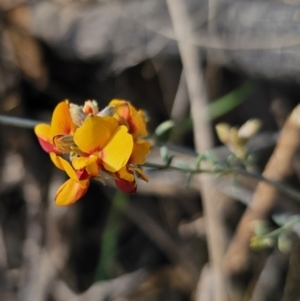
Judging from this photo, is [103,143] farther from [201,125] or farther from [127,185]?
[201,125]

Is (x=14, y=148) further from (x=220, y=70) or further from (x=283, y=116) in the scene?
(x=283, y=116)

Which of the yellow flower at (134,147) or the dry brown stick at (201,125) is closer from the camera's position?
the yellow flower at (134,147)

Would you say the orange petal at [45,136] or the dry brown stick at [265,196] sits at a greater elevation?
the orange petal at [45,136]

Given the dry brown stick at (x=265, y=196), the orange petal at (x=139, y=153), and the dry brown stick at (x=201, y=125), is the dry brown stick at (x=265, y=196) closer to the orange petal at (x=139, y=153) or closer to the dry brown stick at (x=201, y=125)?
the dry brown stick at (x=201, y=125)

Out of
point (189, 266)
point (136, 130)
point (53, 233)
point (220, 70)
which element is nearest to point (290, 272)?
point (189, 266)

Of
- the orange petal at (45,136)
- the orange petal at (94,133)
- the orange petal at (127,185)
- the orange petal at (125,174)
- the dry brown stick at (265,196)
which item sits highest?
the orange petal at (94,133)

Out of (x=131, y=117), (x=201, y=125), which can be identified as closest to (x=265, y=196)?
(x=201, y=125)

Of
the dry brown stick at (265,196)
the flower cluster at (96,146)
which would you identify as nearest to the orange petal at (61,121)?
the flower cluster at (96,146)
